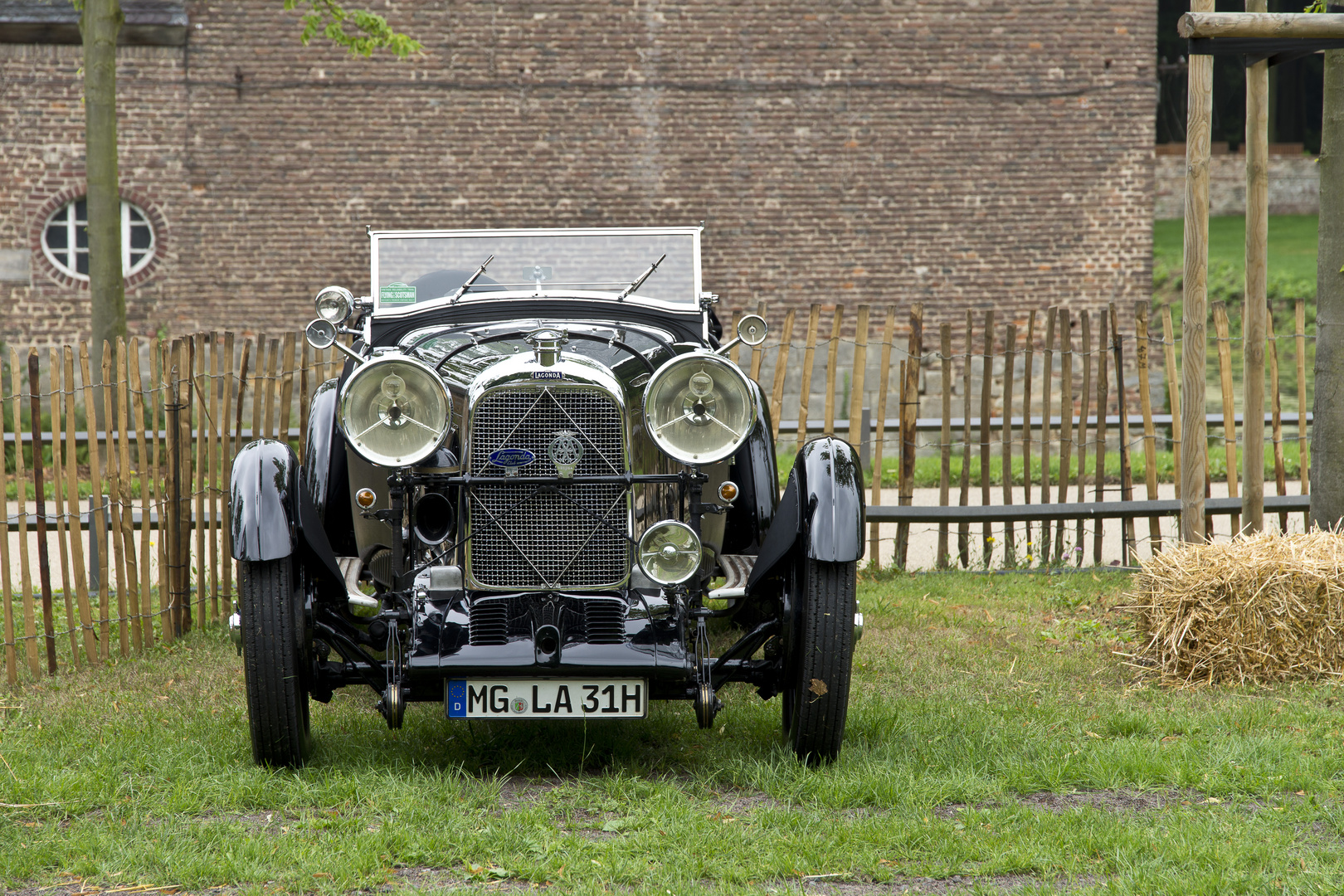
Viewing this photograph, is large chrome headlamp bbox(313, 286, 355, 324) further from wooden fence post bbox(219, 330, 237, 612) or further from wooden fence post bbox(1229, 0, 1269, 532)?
wooden fence post bbox(1229, 0, 1269, 532)

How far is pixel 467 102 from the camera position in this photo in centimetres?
1256

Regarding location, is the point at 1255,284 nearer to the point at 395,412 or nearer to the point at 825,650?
the point at 825,650

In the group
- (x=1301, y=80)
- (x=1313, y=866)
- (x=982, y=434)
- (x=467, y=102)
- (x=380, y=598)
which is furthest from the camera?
(x=1301, y=80)

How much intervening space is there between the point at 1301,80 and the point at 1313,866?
3081 centimetres

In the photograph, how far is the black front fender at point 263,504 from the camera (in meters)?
3.73

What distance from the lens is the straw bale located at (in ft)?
15.9

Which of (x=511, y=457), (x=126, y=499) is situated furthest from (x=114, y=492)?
(x=511, y=457)

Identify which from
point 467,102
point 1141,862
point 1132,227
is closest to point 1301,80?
point 1132,227

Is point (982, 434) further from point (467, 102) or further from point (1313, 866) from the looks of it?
point (467, 102)

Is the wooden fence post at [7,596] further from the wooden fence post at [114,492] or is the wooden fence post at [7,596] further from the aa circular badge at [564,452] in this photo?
the aa circular badge at [564,452]

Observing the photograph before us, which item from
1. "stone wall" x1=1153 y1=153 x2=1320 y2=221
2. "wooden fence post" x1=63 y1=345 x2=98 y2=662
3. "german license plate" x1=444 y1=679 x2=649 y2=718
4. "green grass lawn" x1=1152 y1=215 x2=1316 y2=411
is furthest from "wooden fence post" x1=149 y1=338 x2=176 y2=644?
"stone wall" x1=1153 y1=153 x2=1320 y2=221

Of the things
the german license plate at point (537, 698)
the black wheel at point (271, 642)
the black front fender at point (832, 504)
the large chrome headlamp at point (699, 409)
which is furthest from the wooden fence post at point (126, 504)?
the black front fender at point (832, 504)

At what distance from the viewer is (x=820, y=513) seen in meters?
3.87

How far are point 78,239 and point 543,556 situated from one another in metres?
10.9
